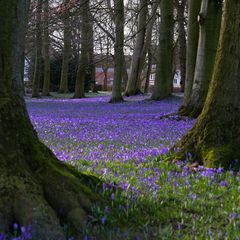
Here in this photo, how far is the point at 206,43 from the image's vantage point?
13344 mm

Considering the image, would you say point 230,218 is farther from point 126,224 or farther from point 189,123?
point 189,123

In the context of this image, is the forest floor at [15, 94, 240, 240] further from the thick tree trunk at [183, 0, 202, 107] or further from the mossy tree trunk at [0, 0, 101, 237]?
the thick tree trunk at [183, 0, 202, 107]

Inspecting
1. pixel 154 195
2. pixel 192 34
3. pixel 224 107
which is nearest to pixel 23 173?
pixel 154 195

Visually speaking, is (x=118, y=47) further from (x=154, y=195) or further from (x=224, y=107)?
(x=154, y=195)

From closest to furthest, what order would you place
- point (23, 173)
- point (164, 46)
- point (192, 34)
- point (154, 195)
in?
point (23, 173) → point (154, 195) → point (192, 34) → point (164, 46)

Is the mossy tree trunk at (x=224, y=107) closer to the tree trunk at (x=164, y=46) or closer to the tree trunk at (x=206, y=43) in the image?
the tree trunk at (x=206, y=43)

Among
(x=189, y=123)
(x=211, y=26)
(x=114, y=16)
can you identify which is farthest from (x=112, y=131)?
(x=114, y=16)

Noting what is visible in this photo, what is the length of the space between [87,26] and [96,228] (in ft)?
94.9

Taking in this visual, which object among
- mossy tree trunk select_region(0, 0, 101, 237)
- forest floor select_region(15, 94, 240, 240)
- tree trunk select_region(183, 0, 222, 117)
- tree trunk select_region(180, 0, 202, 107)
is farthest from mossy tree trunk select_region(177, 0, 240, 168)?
tree trunk select_region(180, 0, 202, 107)

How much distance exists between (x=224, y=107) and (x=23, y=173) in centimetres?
352

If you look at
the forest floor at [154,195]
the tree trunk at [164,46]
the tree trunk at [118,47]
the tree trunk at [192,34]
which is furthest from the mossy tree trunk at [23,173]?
the tree trunk at [118,47]

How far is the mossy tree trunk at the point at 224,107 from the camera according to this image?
6.01m

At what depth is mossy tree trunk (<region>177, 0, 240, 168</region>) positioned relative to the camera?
6.01 meters

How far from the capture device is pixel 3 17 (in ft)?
11.9
